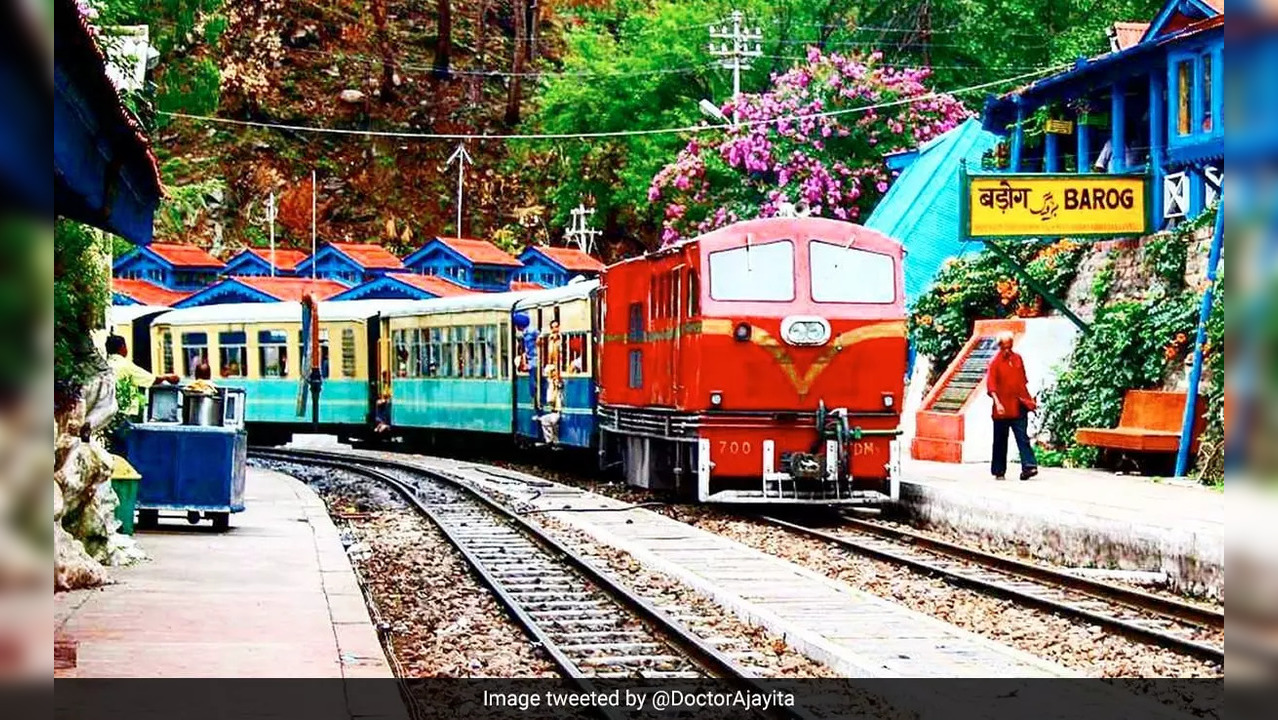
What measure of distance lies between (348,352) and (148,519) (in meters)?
20.4

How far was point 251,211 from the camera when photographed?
6856cm

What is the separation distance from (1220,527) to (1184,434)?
5491mm

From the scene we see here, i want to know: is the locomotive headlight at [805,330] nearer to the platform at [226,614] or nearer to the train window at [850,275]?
the train window at [850,275]

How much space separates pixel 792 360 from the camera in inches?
737

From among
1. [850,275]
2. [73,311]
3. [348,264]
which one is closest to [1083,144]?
[850,275]

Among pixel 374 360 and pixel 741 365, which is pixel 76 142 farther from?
pixel 374 360

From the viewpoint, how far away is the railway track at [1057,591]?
35.3 feet

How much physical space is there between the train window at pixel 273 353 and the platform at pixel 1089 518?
→ 1872 centimetres

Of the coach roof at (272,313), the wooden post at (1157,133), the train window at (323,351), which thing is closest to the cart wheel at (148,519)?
the wooden post at (1157,133)

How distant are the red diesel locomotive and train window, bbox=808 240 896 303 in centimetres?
1

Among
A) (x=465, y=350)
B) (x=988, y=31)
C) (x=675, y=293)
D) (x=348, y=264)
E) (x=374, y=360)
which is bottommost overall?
(x=374, y=360)

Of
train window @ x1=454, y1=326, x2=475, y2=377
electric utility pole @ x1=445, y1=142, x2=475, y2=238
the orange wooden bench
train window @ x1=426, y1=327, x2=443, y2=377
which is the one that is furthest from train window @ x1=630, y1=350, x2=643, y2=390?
electric utility pole @ x1=445, y1=142, x2=475, y2=238

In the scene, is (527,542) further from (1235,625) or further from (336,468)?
(1235,625)

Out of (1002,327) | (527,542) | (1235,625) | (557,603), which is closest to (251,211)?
(1002,327)
